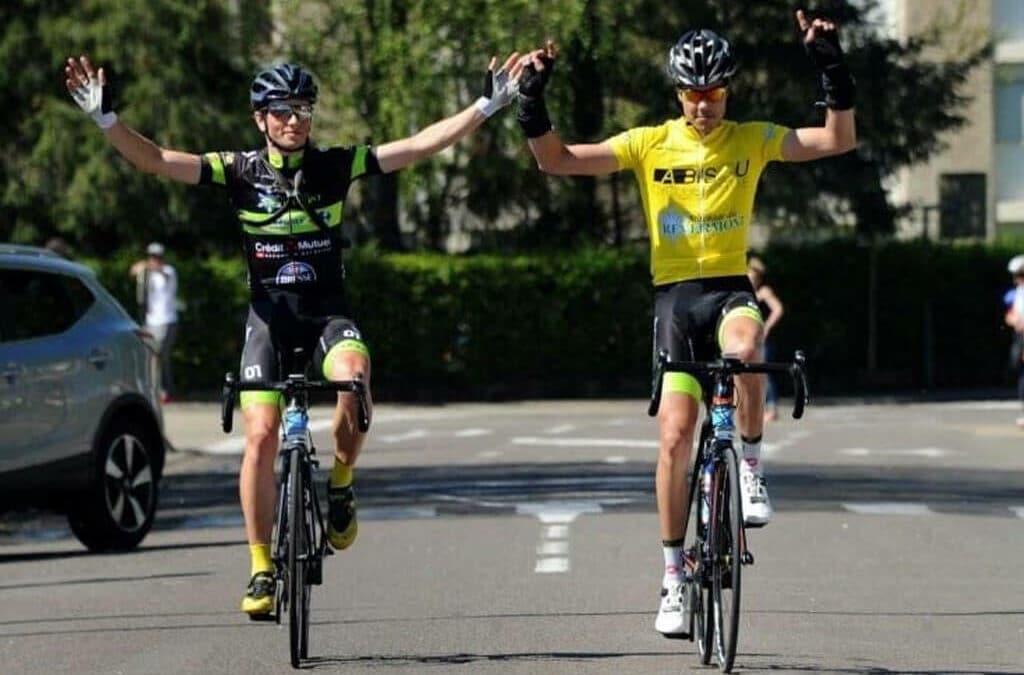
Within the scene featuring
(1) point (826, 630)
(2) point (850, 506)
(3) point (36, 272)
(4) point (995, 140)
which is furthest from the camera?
(4) point (995, 140)

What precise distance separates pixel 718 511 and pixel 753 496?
52 cm

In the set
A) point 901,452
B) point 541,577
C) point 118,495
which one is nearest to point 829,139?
point 541,577

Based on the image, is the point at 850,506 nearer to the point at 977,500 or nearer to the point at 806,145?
the point at 977,500

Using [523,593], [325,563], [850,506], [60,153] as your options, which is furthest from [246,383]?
[60,153]

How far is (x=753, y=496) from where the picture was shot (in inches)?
392

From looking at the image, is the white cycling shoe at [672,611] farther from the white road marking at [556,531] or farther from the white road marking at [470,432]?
the white road marking at [470,432]

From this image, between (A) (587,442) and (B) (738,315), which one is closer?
(B) (738,315)

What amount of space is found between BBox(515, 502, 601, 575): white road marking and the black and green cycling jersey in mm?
3405

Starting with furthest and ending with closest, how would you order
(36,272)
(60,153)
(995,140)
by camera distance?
(995,140) < (60,153) < (36,272)

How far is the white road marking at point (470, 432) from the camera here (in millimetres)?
28425

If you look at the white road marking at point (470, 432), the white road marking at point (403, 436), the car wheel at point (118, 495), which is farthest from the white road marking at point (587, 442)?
the car wheel at point (118, 495)

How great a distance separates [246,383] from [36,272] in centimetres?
582

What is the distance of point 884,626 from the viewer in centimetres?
1100

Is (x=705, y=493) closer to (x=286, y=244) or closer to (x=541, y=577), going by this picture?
(x=286, y=244)
